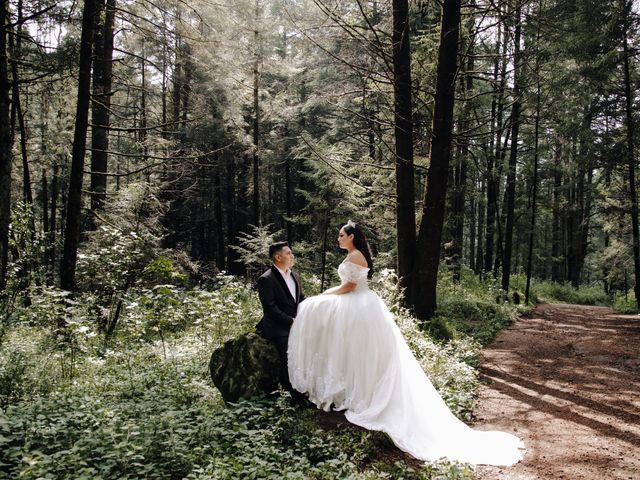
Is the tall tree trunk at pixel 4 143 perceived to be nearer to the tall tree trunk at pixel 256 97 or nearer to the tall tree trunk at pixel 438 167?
the tall tree trunk at pixel 438 167

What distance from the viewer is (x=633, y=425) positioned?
5.22 m

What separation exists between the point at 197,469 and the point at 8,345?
4529mm

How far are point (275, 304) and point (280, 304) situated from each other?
90 mm

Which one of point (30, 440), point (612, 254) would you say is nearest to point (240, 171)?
point (612, 254)

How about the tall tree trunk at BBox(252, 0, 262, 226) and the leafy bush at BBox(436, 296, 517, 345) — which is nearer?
the leafy bush at BBox(436, 296, 517, 345)

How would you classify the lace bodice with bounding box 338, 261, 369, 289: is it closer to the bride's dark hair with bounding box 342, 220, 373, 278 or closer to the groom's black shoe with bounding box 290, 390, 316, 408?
the bride's dark hair with bounding box 342, 220, 373, 278

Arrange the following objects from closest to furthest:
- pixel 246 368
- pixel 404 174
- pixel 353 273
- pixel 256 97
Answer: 1. pixel 246 368
2. pixel 353 273
3. pixel 404 174
4. pixel 256 97

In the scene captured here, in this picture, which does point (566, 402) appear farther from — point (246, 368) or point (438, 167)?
point (438, 167)

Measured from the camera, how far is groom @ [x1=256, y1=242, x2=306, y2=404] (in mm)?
5492

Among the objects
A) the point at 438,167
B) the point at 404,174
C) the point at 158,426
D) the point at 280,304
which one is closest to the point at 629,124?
the point at 438,167

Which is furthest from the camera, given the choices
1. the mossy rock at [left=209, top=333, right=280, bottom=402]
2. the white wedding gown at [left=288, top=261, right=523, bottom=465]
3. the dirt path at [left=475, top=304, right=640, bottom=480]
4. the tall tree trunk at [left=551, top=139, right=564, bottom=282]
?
the tall tree trunk at [left=551, top=139, right=564, bottom=282]

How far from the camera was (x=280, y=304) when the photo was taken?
5.67 m

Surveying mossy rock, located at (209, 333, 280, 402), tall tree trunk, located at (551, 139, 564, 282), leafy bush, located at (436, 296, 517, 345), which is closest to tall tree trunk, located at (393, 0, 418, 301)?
leafy bush, located at (436, 296, 517, 345)

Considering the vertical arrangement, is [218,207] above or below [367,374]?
above
